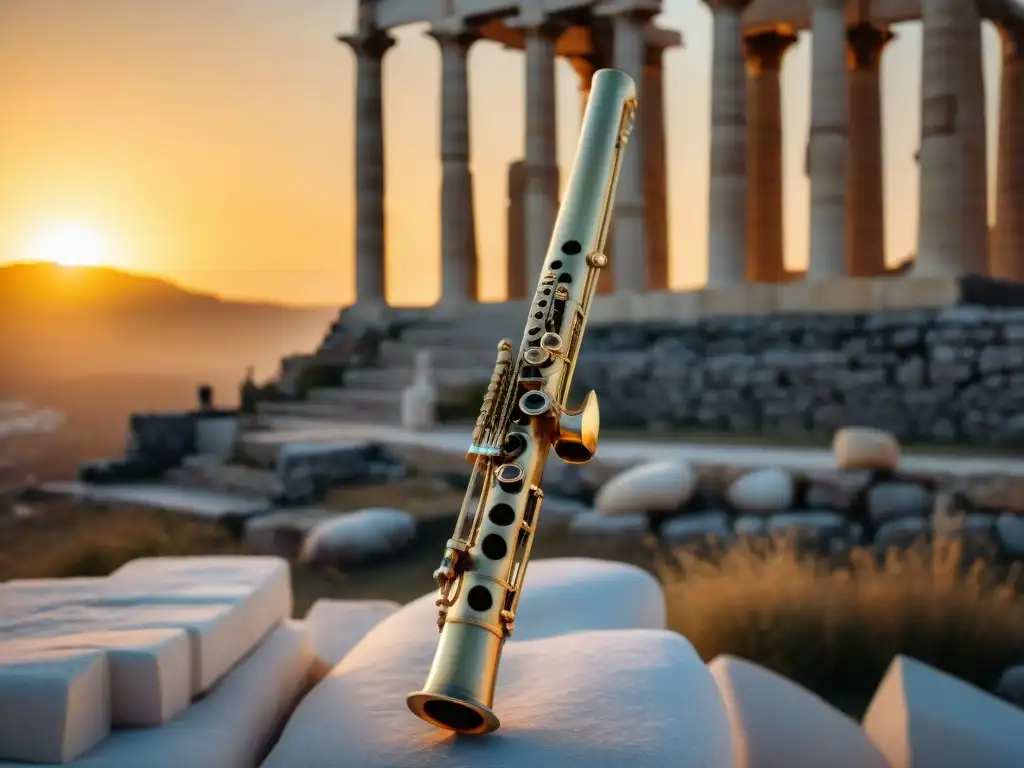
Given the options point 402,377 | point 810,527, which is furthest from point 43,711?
point 402,377

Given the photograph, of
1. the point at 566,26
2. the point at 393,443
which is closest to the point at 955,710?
the point at 393,443

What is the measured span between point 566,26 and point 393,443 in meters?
11.4

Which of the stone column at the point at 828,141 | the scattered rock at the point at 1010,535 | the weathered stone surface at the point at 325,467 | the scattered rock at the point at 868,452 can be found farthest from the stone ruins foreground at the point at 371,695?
the stone column at the point at 828,141

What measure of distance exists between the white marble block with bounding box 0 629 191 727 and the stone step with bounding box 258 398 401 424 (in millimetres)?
14269

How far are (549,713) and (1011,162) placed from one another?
68.9 ft

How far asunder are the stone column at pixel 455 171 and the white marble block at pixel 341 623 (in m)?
17.7

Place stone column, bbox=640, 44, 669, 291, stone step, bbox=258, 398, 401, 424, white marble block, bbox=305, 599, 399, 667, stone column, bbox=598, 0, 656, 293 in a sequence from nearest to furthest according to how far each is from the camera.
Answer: white marble block, bbox=305, 599, 399, 667 < stone step, bbox=258, 398, 401, 424 < stone column, bbox=598, 0, 656, 293 < stone column, bbox=640, 44, 669, 291

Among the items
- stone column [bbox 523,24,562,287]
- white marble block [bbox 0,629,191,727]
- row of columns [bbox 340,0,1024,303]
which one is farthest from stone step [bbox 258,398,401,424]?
white marble block [bbox 0,629,191,727]

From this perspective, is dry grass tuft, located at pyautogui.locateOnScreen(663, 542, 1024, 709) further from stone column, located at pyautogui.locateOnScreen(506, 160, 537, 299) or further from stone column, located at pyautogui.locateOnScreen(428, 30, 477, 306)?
stone column, located at pyautogui.locateOnScreen(506, 160, 537, 299)

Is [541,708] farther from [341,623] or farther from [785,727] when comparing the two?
[341,623]

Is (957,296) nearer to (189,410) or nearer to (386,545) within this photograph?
(386,545)

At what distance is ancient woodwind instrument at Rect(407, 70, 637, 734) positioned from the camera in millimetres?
2104

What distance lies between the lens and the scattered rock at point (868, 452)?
9.54m

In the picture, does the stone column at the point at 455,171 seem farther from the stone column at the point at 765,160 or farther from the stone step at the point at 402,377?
the stone column at the point at 765,160
